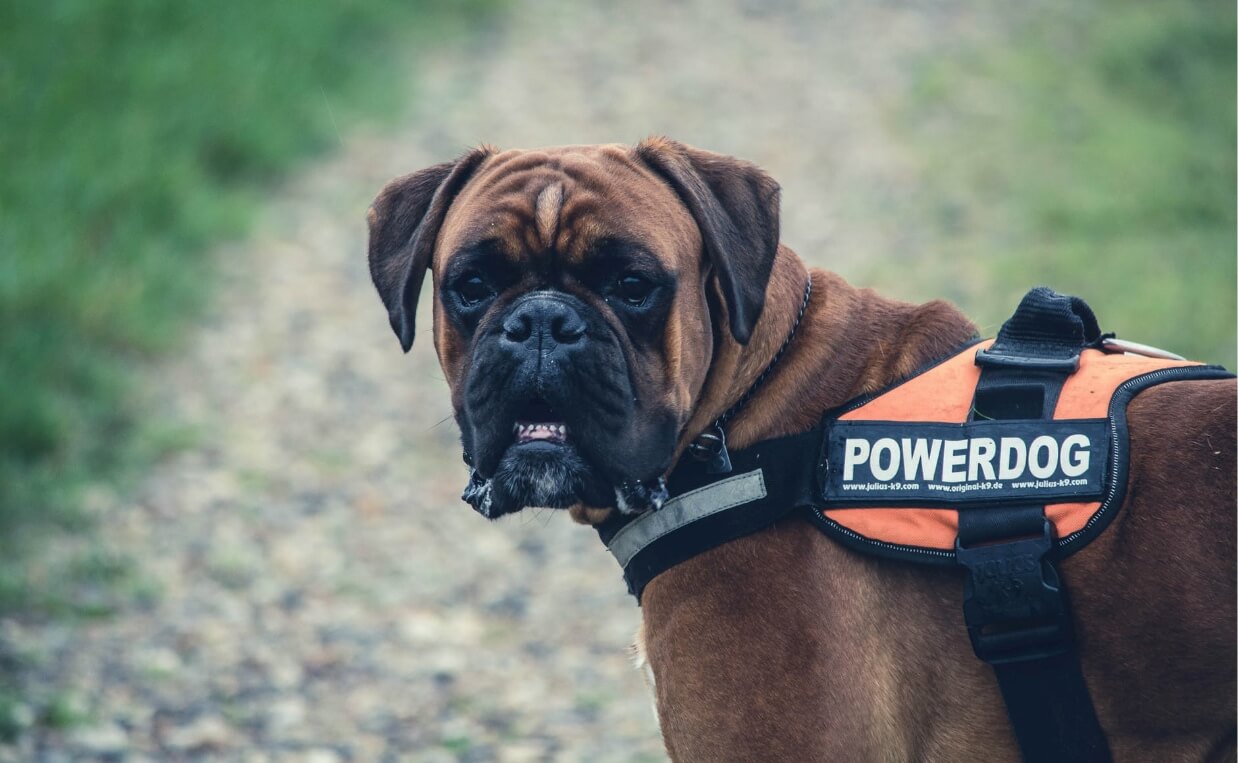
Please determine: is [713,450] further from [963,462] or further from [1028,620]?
[1028,620]

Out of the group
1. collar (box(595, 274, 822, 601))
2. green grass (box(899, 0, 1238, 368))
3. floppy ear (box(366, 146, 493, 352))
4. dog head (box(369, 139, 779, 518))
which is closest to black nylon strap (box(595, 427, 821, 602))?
collar (box(595, 274, 822, 601))

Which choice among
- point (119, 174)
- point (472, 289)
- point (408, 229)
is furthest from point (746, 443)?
point (119, 174)

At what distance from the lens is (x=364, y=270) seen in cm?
907

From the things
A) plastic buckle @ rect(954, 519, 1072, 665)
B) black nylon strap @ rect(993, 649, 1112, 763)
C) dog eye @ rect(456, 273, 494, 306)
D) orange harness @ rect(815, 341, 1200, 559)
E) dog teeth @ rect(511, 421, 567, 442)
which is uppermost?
dog eye @ rect(456, 273, 494, 306)

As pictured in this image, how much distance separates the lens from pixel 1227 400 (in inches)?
102

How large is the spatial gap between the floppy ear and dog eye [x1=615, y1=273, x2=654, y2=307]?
0.59 m

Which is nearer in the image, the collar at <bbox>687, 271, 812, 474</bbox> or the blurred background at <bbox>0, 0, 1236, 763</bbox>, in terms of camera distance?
the collar at <bbox>687, 271, 812, 474</bbox>

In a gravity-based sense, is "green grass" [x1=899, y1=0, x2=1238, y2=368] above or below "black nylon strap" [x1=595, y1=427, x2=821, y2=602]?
above

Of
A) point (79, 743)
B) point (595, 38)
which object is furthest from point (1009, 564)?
point (595, 38)

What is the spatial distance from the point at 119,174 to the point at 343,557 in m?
3.71

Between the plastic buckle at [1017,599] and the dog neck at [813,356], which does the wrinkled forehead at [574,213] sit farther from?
the plastic buckle at [1017,599]

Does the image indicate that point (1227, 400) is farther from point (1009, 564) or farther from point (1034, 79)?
point (1034, 79)

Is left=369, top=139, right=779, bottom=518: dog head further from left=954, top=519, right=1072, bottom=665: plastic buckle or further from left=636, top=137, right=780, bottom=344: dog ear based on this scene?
left=954, top=519, right=1072, bottom=665: plastic buckle

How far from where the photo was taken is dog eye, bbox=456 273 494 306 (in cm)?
307
